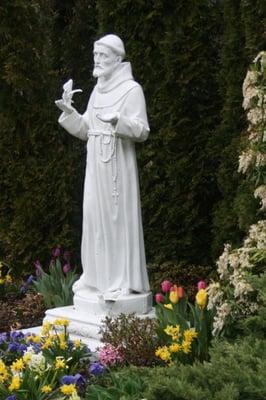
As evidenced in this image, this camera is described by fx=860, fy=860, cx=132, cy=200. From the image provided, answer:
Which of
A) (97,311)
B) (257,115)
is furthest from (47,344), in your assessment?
(257,115)

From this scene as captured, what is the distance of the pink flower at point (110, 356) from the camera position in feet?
18.6

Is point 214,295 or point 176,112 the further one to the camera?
point 176,112

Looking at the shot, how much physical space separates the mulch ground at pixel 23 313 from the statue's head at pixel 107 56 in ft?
7.64

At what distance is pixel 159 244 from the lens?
8781 mm

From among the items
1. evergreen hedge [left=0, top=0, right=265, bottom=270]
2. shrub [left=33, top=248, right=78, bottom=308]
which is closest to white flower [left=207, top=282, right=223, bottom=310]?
evergreen hedge [left=0, top=0, right=265, bottom=270]

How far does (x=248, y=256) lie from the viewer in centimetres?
544

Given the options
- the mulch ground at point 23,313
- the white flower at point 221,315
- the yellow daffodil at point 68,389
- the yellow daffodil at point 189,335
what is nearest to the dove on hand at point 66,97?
the mulch ground at point 23,313

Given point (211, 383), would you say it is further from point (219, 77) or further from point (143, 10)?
point (143, 10)

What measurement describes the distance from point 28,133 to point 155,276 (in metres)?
2.29

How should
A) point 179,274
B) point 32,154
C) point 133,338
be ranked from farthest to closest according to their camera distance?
1. point 32,154
2. point 179,274
3. point 133,338

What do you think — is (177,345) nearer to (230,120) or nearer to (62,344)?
(62,344)

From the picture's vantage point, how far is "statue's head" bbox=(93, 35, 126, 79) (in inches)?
259

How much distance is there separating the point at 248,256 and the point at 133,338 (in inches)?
39.6

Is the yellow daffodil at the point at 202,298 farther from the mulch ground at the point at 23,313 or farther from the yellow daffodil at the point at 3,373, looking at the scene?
the mulch ground at the point at 23,313
